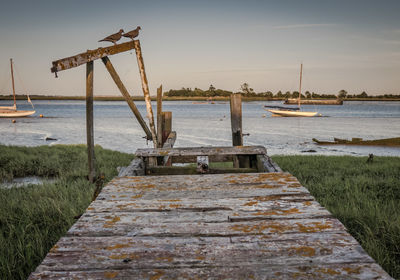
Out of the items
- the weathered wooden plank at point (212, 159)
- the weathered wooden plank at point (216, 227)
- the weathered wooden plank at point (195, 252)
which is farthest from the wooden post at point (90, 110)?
the weathered wooden plank at point (195, 252)

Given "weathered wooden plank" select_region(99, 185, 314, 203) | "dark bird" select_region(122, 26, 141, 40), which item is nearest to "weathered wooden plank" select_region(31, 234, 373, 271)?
"weathered wooden plank" select_region(99, 185, 314, 203)

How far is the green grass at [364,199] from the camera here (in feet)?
10.1

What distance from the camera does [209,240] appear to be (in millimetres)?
1602

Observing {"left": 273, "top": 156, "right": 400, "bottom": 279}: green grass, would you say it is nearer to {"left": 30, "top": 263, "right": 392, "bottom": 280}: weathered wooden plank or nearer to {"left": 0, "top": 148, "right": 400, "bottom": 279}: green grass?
{"left": 0, "top": 148, "right": 400, "bottom": 279}: green grass

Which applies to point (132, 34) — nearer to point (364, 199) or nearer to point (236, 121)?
point (236, 121)

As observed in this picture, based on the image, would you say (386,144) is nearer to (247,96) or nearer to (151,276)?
(151,276)

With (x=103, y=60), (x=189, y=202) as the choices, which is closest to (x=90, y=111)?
(x=103, y=60)

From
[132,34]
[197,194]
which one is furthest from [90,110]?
[197,194]

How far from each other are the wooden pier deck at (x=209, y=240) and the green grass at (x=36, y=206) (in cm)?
128

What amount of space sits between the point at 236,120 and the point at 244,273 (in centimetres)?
509

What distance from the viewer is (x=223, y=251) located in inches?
58.3

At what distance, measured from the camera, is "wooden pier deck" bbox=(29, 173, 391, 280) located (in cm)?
131

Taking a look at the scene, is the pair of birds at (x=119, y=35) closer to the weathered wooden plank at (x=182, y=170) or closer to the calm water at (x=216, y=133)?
the weathered wooden plank at (x=182, y=170)

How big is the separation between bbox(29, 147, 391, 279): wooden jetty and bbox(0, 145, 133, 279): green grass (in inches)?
50.6
